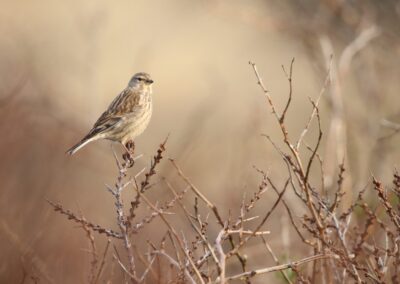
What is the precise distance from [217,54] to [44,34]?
14.6 ft

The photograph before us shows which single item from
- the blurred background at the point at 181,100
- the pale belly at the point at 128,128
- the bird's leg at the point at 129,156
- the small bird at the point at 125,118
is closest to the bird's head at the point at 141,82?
the small bird at the point at 125,118

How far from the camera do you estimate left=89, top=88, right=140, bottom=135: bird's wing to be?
655cm

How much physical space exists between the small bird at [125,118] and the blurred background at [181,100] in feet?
1.54

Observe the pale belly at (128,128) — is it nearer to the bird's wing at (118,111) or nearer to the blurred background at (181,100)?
the bird's wing at (118,111)

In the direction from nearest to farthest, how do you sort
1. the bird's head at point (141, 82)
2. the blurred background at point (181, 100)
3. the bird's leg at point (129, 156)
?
the bird's leg at point (129, 156) < the blurred background at point (181, 100) < the bird's head at point (141, 82)

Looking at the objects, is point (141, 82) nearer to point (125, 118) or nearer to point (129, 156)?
point (125, 118)

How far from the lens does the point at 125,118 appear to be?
6.61 meters

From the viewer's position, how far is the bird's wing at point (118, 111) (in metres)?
6.55

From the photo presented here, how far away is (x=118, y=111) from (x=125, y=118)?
7.2 inches

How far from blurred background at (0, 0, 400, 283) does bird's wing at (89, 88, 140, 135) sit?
0.58 meters

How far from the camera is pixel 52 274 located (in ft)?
17.8

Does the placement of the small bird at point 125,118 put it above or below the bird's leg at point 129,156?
above

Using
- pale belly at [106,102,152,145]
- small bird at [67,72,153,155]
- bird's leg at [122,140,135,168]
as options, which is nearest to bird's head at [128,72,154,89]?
small bird at [67,72,153,155]

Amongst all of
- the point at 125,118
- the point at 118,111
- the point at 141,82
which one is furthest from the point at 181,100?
the point at 125,118
